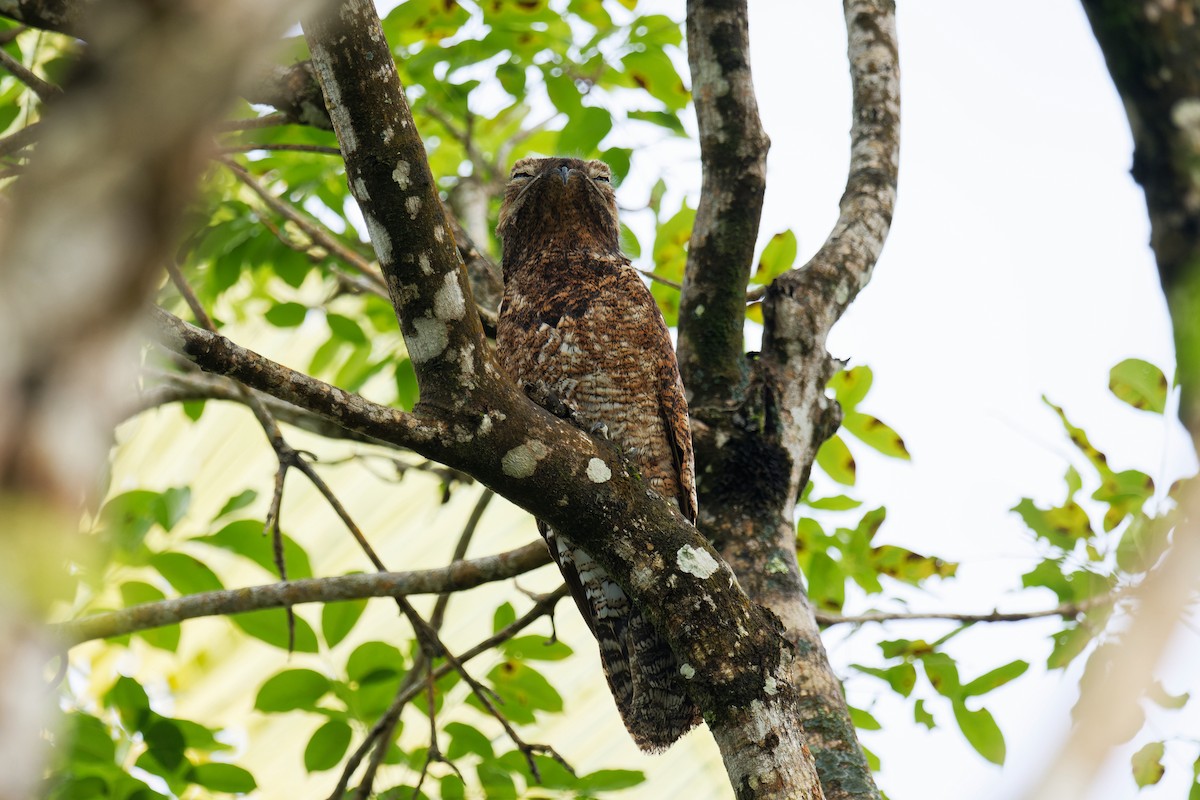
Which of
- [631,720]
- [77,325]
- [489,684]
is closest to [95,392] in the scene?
[77,325]

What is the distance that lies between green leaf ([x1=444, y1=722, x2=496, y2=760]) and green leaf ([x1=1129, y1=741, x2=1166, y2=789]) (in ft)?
6.63

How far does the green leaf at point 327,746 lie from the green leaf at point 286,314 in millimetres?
1781

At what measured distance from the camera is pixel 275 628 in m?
3.66

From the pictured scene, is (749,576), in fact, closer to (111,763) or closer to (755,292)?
(755,292)

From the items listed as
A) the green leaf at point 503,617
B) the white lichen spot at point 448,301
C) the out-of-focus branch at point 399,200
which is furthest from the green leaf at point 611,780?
the white lichen spot at point 448,301

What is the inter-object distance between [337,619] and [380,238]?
182 centimetres

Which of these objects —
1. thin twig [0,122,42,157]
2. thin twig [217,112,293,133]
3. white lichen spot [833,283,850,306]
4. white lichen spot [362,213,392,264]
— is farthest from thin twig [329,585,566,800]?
thin twig [0,122,42,157]

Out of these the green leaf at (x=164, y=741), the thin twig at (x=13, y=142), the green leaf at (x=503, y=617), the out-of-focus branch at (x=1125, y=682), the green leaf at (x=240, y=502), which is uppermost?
the thin twig at (x=13, y=142)

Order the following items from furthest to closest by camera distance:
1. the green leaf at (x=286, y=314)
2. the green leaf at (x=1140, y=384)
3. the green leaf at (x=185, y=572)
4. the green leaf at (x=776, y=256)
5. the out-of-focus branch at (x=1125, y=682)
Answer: the green leaf at (x=286, y=314) → the green leaf at (x=776, y=256) → the green leaf at (x=185, y=572) → the green leaf at (x=1140, y=384) → the out-of-focus branch at (x=1125, y=682)

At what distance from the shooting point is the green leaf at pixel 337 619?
3641mm

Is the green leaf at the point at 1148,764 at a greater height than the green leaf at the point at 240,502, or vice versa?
the green leaf at the point at 240,502

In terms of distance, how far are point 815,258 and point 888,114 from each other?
88cm

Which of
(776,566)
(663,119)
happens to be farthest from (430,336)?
(663,119)

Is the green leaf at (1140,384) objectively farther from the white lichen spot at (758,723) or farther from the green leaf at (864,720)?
the green leaf at (864,720)
